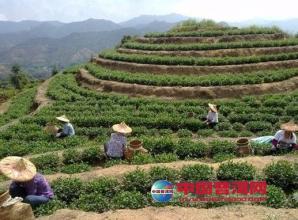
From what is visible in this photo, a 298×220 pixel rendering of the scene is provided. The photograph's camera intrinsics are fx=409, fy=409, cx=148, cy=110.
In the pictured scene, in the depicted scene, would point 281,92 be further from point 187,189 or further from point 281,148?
point 187,189

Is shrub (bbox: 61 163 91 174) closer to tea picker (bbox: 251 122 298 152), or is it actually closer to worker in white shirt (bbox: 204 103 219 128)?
tea picker (bbox: 251 122 298 152)

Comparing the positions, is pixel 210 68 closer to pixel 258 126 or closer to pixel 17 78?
pixel 258 126

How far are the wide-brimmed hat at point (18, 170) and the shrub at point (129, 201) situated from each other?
2.28 meters

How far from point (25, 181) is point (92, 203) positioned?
1.88 metres

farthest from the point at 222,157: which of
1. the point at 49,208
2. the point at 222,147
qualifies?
the point at 49,208

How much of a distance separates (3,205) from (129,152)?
20.0 ft

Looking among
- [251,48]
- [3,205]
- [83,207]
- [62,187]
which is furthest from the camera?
[251,48]

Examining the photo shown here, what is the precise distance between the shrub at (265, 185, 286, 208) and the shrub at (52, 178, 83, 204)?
5.30 meters

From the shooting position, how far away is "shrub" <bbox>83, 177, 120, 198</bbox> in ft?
38.5

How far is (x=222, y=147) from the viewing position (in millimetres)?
15953

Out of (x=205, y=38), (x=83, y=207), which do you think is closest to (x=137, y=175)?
(x=83, y=207)

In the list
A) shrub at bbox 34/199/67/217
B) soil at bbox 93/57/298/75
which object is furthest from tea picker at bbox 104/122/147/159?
soil at bbox 93/57/298/75

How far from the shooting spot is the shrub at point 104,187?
462 inches

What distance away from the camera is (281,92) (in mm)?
29047
